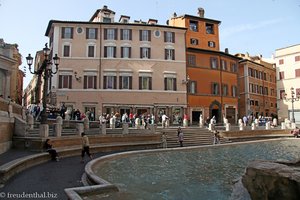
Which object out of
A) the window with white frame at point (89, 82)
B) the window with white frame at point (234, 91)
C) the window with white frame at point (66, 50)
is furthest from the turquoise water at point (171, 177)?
the window with white frame at point (234, 91)

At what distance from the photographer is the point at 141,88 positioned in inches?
1439

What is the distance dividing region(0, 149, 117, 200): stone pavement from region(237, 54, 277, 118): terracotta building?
40.0 meters

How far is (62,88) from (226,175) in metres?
27.1

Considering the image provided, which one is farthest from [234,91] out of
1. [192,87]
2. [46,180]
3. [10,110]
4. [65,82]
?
[46,180]

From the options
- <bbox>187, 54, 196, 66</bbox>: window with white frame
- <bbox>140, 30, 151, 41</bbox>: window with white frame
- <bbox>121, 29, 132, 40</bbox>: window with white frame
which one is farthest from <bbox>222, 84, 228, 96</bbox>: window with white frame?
<bbox>121, 29, 132, 40</bbox>: window with white frame

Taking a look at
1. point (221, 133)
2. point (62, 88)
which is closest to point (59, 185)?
point (221, 133)

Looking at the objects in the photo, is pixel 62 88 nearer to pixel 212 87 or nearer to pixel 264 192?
pixel 212 87

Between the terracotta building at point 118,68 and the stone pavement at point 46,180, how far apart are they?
21.6 m

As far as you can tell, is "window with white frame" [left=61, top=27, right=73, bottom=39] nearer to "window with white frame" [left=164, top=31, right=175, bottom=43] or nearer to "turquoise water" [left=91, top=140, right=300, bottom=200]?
"window with white frame" [left=164, top=31, right=175, bottom=43]

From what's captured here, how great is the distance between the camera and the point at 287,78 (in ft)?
173

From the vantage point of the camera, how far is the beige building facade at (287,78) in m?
51.1

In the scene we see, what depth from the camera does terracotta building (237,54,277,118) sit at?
49.8m

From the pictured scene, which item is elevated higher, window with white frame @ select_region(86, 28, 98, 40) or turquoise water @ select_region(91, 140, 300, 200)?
window with white frame @ select_region(86, 28, 98, 40)

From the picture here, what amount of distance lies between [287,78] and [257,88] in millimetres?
5795
